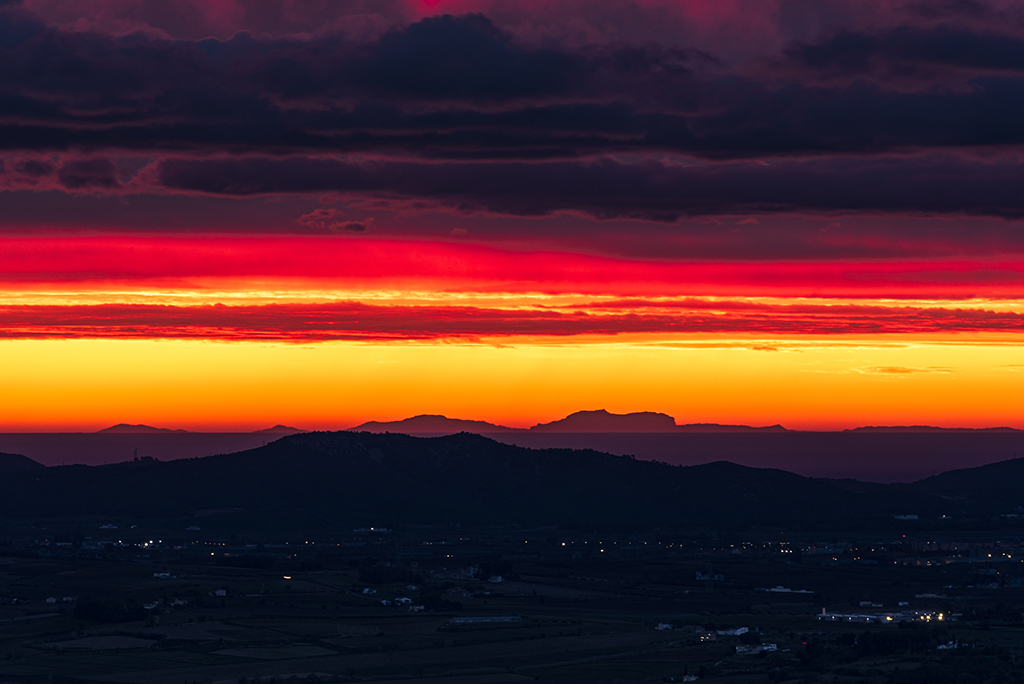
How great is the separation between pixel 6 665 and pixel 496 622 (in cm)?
6074

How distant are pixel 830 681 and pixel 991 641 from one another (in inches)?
1527

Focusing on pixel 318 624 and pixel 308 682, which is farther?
pixel 318 624

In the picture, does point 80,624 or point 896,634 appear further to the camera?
point 80,624

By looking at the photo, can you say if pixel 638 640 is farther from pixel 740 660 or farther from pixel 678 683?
pixel 678 683

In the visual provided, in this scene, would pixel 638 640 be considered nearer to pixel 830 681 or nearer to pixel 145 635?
pixel 830 681

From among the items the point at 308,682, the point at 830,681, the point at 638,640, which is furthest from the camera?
the point at 638,640

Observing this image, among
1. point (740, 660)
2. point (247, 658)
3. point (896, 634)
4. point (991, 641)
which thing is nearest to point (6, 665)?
point (247, 658)

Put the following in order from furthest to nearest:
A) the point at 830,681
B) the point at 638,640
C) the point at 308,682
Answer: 1. the point at 638,640
2. the point at 308,682
3. the point at 830,681

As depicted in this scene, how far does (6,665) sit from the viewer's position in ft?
490

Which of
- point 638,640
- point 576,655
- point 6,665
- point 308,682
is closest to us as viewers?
point 308,682

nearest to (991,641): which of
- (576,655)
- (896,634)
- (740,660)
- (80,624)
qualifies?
(896,634)

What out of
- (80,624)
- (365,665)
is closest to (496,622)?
(365,665)

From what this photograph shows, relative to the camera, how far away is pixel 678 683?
449 feet

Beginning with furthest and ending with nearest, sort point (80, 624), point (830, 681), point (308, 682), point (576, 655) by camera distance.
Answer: point (80, 624) < point (576, 655) < point (308, 682) < point (830, 681)
